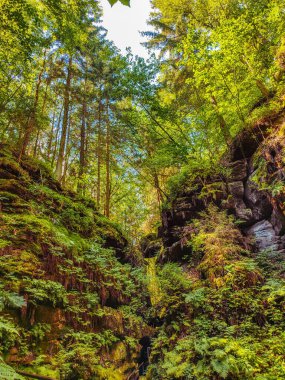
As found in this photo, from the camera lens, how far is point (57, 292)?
5.21 m

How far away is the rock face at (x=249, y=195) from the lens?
8.04 m

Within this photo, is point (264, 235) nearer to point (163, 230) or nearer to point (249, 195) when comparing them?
point (249, 195)

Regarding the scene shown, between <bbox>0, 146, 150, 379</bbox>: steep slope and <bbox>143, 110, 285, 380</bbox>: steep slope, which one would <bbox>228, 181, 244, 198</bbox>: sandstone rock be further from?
<bbox>0, 146, 150, 379</bbox>: steep slope

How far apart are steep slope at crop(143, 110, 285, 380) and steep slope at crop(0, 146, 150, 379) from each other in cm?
141

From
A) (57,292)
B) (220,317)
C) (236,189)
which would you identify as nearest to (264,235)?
(236,189)

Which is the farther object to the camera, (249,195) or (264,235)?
(249,195)

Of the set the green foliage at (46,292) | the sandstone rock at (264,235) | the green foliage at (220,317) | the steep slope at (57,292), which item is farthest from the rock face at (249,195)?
the green foliage at (46,292)

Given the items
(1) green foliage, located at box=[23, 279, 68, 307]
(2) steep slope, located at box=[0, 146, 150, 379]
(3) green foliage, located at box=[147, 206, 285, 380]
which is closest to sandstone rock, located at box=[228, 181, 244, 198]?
(3) green foliage, located at box=[147, 206, 285, 380]

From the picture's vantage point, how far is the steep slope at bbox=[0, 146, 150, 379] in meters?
4.27

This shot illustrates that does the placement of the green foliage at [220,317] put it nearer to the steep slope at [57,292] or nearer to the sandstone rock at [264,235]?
the sandstone rock at [264,235]

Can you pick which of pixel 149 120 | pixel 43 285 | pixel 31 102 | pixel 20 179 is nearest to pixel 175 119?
pixel 149 120

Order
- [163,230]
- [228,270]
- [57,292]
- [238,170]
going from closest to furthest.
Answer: [57,292]
[228,270]
[238,170]
[163,230]

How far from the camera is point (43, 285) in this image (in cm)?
495

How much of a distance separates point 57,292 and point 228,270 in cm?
493
